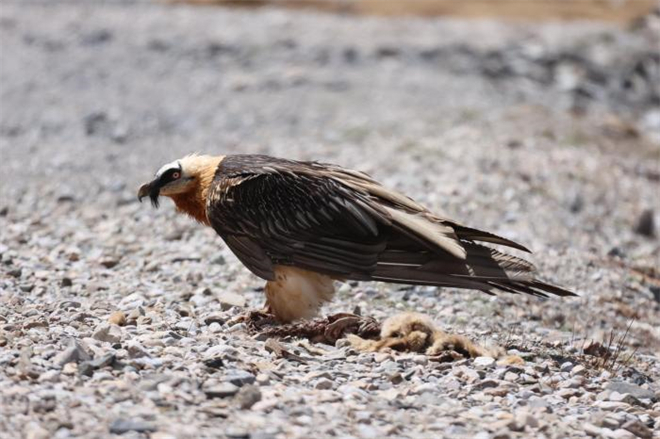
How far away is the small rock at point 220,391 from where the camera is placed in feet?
21.8

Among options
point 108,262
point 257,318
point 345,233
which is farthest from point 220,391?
point 108,262

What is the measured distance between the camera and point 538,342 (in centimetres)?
909

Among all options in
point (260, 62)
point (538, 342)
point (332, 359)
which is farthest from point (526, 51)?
point (332, 359)

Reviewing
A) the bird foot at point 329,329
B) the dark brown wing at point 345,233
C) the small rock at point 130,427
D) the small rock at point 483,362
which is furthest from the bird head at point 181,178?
the small rock at point 130,427

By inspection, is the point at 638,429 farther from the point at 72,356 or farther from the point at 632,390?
the point at 72,356

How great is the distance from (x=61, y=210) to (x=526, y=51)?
45.2ft

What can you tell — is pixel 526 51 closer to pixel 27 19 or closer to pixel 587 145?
pixel 587 145

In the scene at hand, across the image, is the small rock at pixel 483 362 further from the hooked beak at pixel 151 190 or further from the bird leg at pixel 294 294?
the hooked beak at pixel 151 190

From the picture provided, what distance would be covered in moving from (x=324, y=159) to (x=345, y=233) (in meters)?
7.46

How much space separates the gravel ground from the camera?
22.2 feet

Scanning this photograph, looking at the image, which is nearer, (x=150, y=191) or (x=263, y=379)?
(x=263, y=379)

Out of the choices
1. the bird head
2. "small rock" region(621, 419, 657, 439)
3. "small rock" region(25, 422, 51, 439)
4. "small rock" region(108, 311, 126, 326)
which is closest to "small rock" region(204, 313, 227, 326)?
"small rock" region(108, 311, 126, 326)

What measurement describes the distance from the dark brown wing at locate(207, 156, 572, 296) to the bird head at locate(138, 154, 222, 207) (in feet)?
0.62

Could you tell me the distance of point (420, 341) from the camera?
26.8 ft
